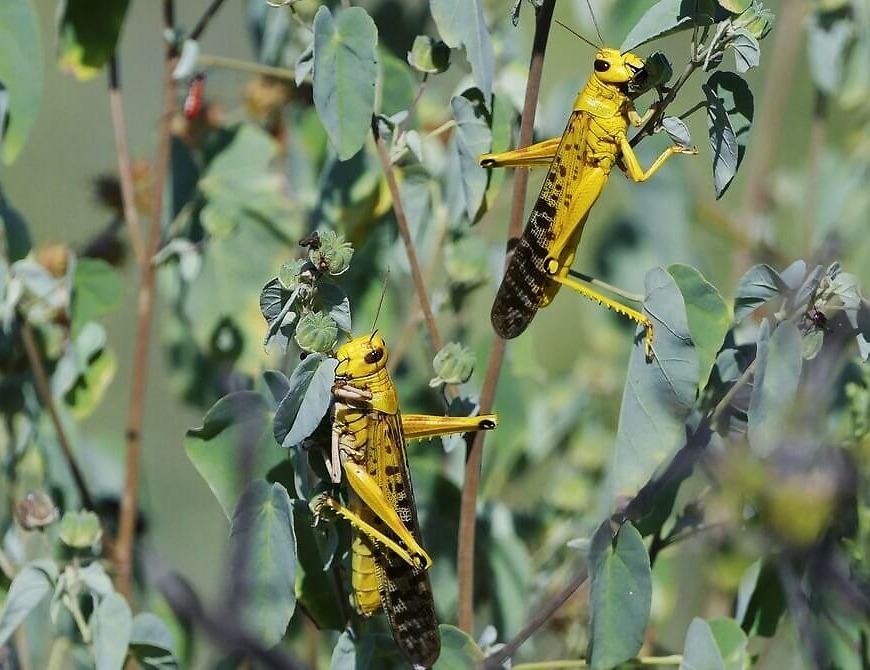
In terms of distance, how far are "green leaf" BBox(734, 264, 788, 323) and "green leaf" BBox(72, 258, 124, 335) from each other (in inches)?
19.6

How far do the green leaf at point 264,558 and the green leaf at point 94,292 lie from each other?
339 millimetres

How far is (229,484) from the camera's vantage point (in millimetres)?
669

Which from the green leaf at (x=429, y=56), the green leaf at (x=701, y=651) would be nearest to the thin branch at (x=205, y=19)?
the green leaf at (x=429, y=56)

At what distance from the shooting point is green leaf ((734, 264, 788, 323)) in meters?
0.67

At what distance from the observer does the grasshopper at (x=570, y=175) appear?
0.70 m

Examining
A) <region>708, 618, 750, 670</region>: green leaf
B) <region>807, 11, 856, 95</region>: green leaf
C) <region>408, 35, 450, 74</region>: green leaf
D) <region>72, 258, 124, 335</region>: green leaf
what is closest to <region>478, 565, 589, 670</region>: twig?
<region>708, 618, 750, 670</region>: green leaf

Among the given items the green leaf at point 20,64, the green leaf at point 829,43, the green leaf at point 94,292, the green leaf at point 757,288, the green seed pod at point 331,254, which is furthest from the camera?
the green leaf at point 829,43

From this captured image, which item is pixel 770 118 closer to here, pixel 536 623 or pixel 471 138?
pixel 471 138

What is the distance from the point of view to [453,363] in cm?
68

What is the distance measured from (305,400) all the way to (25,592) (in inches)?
10.6

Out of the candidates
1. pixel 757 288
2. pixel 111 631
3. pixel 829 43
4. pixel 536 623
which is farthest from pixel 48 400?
pixel 829 43

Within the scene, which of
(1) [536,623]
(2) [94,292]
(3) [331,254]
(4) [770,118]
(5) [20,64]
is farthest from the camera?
(4) [770,118]

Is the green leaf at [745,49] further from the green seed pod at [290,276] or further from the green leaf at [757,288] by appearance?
the green seed pod at [290,276]

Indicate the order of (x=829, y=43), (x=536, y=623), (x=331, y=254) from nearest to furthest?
1. (x=331, y=254)
2. (x=536, y=623)
3. (x=829, y=43)
